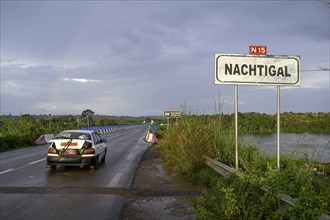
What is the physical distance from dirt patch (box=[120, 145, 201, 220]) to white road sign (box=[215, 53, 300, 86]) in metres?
2.67

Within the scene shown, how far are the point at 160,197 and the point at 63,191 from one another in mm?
2445

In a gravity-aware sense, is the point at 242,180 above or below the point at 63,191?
above

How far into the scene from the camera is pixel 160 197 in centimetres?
873

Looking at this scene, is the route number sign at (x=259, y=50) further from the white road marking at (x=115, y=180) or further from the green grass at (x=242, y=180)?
the white road marking at (x=115, y=180)

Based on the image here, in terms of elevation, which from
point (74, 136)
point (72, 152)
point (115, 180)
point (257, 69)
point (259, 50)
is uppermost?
point (259, 50)

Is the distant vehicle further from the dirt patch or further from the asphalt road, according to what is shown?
the dirt patch

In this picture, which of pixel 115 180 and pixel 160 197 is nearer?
pixel 160 197

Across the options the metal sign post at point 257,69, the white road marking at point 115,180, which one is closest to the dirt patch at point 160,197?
the white road marking at point 115,180

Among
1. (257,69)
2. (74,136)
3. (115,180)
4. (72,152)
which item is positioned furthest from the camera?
(74,136)

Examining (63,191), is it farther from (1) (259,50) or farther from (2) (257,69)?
(1) (259,50)

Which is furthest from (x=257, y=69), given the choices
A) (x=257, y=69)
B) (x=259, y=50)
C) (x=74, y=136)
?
(x=74, y=136)

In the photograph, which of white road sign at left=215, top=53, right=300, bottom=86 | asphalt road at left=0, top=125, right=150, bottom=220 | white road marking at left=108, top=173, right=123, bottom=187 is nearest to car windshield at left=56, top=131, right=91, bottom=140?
asphalt road at left=0, top=125, right=150, bottom=220

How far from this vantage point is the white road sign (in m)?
7.93

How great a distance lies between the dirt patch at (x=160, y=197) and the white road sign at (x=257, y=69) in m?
2.67
